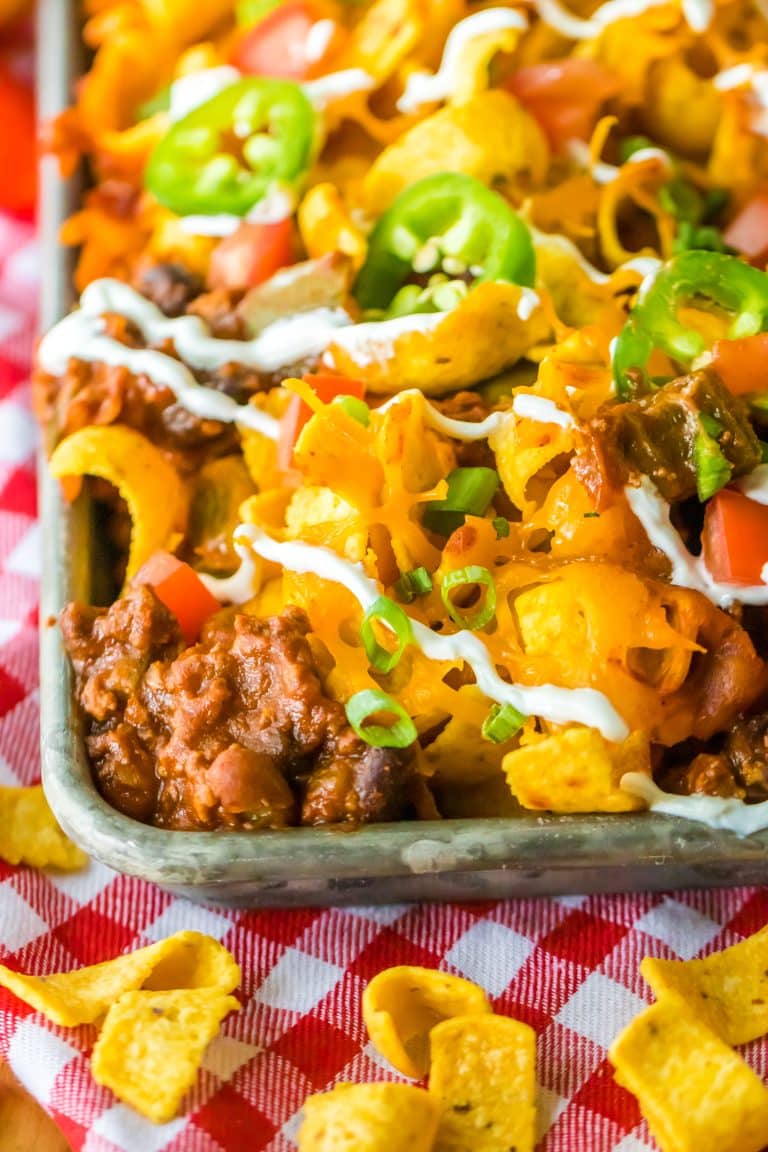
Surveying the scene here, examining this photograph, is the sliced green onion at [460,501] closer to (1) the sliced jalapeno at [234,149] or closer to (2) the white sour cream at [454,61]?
(1) the sliced jalapeno at [234,149]

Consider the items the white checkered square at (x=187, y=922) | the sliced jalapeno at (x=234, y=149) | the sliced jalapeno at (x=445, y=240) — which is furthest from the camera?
the sliced jalapeno at (x=234, y=149)

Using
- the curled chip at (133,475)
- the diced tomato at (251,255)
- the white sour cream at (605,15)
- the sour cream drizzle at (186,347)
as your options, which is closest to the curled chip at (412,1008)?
the curled chip at (133,475)

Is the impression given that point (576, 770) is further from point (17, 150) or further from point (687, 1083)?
point (17, 150)

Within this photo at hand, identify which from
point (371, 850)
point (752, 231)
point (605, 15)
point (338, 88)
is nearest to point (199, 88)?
point (338, 88)

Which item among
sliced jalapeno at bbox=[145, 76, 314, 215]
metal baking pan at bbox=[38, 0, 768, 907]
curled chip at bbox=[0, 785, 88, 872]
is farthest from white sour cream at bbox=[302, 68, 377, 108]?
curled chip at bbox=[0, 785, 88, 872]

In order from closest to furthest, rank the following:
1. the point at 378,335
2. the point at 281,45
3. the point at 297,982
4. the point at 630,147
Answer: the point at 297,982 → the point at 378,335 → the point at 630,147 → the point at 281,45

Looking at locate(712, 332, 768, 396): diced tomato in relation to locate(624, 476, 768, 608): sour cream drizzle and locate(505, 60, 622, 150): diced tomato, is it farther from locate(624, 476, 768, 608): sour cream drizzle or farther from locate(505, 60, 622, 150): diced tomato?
locate(505, 60, 622, 150): diced tomato
